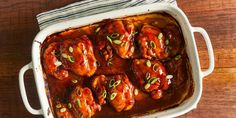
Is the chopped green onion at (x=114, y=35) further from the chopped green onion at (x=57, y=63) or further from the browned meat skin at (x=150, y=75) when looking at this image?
the chopped green onion at (x=57, y=63)

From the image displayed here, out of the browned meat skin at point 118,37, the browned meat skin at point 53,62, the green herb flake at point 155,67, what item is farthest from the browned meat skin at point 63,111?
the green herb flake at point 155,67

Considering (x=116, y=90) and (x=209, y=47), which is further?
(x=116, y=90)

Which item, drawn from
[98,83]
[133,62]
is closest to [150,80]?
[133,62]

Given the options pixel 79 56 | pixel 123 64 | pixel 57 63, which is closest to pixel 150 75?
pixel 123 64

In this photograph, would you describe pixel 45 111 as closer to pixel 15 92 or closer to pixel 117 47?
pixel 15 92

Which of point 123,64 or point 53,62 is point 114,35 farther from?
point 53,62

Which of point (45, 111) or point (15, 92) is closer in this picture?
point (45, 111)
